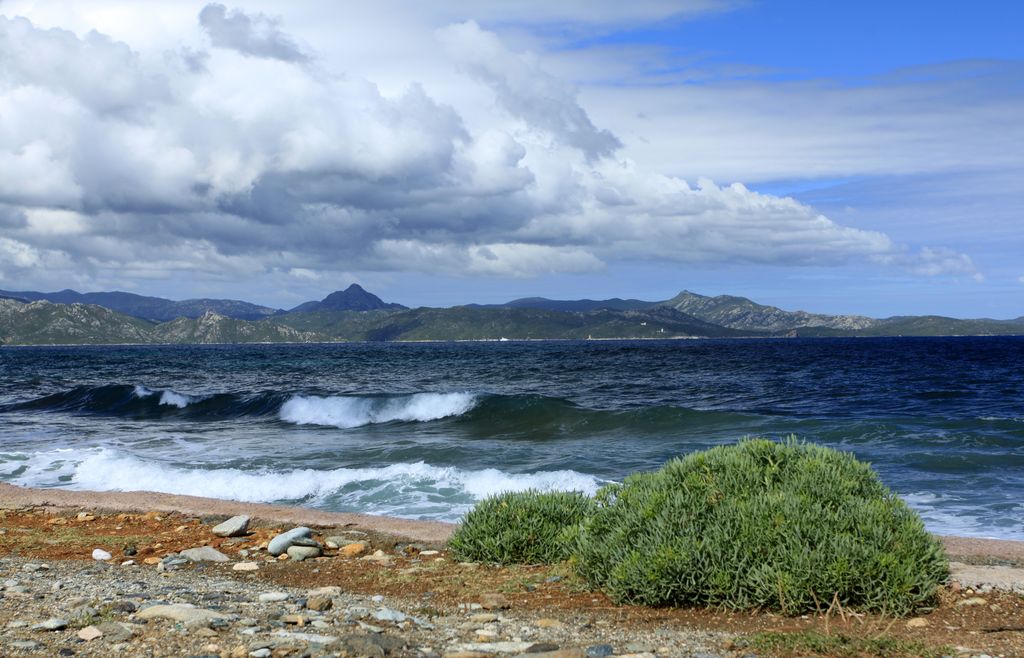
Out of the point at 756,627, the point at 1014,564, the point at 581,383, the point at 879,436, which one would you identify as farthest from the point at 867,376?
the point at 756,627

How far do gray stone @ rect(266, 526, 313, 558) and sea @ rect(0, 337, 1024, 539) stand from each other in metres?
3.19

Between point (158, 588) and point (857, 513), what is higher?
point (857, 513)

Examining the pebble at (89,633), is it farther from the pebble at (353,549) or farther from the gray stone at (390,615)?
the pebble at (353,549)

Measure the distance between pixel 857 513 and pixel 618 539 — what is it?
6.66ft

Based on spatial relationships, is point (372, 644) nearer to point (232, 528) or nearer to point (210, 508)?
point (232, 528)

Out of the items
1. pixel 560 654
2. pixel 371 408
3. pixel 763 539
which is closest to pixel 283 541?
pixel 560 654

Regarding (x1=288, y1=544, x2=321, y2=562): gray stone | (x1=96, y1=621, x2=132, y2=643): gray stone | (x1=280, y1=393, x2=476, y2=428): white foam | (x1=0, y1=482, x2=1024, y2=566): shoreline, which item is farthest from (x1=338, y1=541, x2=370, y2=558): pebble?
(x1=280, y1=393, x2=476, y2=428): white foam

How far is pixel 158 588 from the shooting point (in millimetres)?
7605

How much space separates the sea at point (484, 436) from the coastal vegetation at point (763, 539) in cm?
557

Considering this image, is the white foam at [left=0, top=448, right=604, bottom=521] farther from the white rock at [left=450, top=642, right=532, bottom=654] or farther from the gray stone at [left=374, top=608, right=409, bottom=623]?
the white rock at [left=450, top=642, right=532, bottom=654]

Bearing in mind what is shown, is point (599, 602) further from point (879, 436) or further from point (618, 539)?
point (879, 436)

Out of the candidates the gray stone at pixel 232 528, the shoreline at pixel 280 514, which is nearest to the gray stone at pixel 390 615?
the shoreline at pixel 280 514

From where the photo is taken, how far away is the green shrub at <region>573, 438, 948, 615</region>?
688 cm

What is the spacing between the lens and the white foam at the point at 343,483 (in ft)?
52.0
